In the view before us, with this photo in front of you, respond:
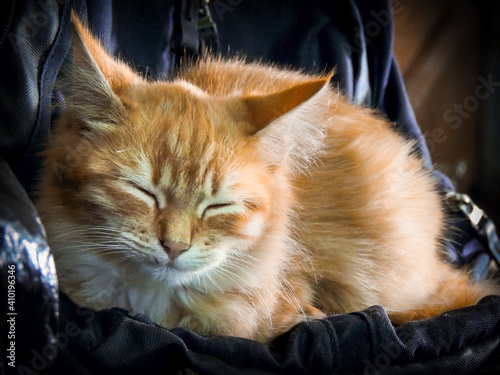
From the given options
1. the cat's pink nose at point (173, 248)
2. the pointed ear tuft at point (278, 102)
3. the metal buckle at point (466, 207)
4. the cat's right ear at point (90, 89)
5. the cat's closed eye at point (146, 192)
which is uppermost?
the pointed ear tuft at point (278, 102)

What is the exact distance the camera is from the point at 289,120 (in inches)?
33.5

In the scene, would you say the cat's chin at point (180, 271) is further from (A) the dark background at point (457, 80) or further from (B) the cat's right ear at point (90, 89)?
(A) the dark background at point (457, 80)

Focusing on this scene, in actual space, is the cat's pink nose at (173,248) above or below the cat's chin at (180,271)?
above

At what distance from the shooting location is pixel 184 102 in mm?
857

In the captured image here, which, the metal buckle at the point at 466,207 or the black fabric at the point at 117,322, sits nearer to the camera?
the black fabric at the point at 117,322

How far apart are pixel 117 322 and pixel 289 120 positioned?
397 millimetres

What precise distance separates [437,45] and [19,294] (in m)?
1.48

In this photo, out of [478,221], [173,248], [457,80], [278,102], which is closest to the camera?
[173,248]

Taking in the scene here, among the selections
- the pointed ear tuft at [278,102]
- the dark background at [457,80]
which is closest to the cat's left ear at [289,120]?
the pointed ear tuft at [278,102]

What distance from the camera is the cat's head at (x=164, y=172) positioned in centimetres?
75

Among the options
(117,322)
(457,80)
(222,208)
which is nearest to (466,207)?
(457,80)

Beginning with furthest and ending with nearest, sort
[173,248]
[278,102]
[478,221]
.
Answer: [478,221]
[278,102]
[173,248]

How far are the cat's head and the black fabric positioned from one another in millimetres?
79

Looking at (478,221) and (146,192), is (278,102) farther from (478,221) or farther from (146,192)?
(478,221)
